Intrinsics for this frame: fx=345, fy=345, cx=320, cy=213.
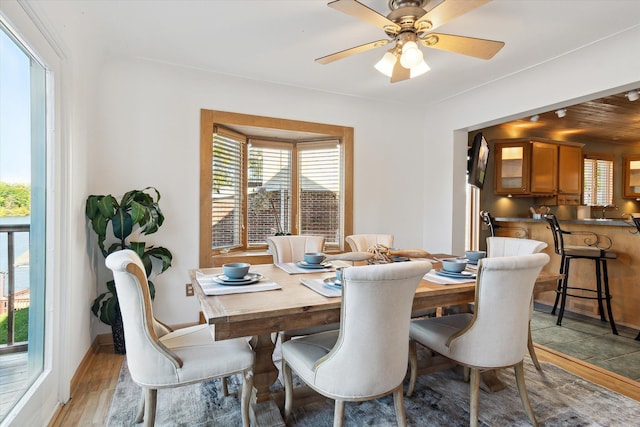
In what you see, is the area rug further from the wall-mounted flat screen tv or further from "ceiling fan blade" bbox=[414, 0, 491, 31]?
the wall-mounted flat screen tv

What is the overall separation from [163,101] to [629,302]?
5.14 meters

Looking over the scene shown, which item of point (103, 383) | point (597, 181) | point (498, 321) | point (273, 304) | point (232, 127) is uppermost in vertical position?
point (232, 127)

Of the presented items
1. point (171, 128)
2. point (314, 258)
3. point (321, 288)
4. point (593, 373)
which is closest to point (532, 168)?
point (593, 373)

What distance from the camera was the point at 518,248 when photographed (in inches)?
101

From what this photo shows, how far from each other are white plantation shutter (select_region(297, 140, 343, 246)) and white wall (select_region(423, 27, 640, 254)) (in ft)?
4.05

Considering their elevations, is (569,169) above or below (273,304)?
above

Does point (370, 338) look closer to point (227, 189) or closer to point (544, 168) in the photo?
point (227, 189)

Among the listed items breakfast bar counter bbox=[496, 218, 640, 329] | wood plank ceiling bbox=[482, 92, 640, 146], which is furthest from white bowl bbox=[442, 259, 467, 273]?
wood plank ceiling bbox=[482, 92, 640, 146]

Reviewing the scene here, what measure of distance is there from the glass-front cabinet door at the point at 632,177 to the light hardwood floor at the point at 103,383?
5.89 metres

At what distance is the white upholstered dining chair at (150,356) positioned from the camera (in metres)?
1.53

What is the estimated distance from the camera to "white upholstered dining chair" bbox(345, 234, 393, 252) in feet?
10.3

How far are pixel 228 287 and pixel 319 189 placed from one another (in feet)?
8.56

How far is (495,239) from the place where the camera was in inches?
110

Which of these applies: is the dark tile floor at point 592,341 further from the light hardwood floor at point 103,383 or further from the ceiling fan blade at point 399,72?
the ceiling fan blade at point 399,72
